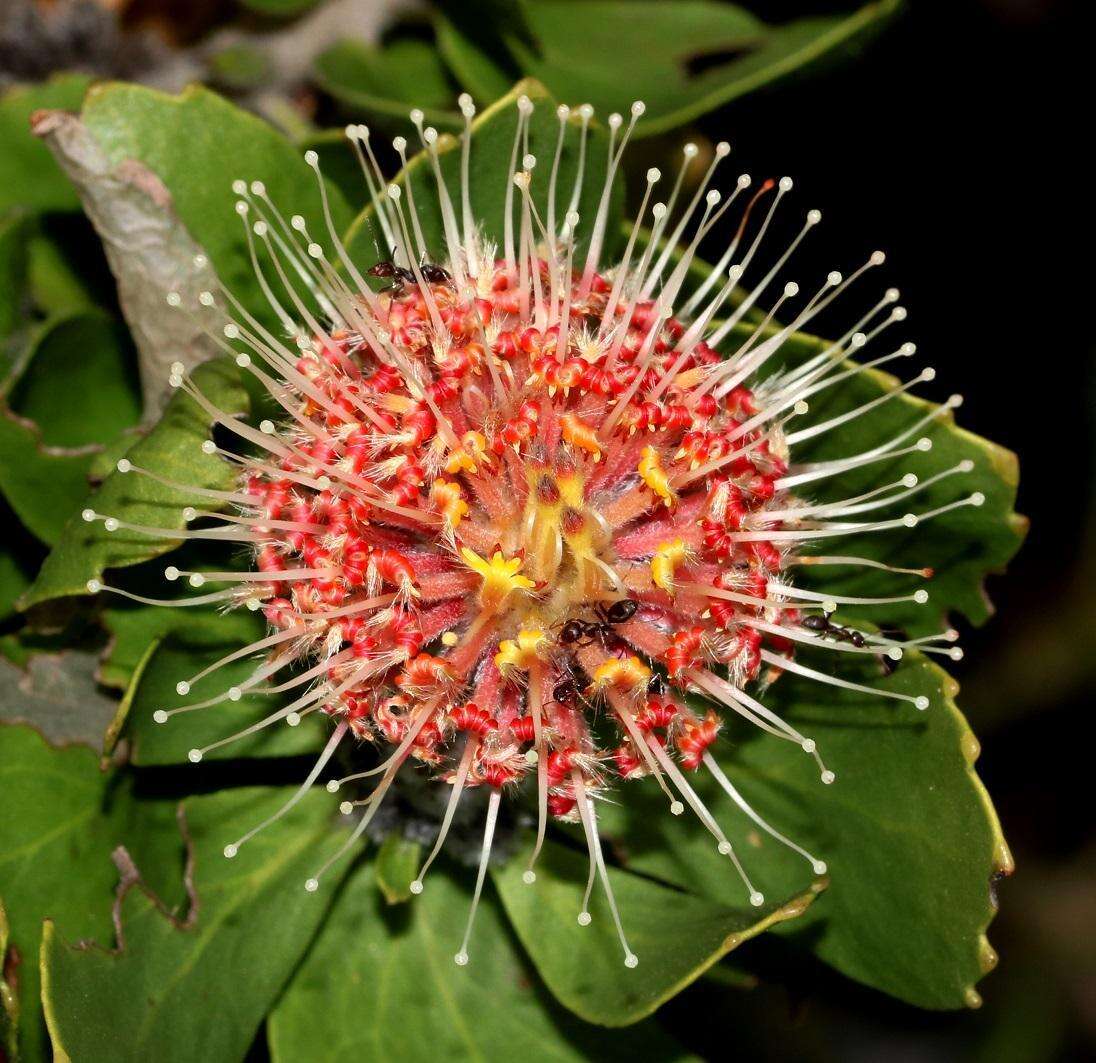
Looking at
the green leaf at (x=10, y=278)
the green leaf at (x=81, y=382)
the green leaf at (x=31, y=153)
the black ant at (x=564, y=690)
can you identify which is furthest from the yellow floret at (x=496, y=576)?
the green leaf at (x=31, y=153)

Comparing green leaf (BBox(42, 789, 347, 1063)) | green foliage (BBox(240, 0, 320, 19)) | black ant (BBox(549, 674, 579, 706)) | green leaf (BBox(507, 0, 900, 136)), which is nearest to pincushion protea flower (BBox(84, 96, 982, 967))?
black ant (BBox(549, 674, 579, 706))

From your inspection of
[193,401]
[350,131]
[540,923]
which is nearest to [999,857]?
[540,923]

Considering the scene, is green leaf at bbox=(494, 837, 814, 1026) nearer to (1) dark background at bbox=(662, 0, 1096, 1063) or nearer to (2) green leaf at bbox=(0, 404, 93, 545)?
(1) dark background at bbox=(662, 0, 1096, 1063)

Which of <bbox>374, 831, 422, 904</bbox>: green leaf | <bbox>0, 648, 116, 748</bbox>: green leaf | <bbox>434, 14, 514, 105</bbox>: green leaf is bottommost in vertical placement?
<bbox>374, 831, 422, 904</bbox>: green leaf

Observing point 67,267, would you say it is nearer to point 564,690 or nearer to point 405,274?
point 405,274

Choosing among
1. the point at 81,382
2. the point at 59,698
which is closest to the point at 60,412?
the point at 81,382

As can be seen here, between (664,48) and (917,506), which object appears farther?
(664,48)
